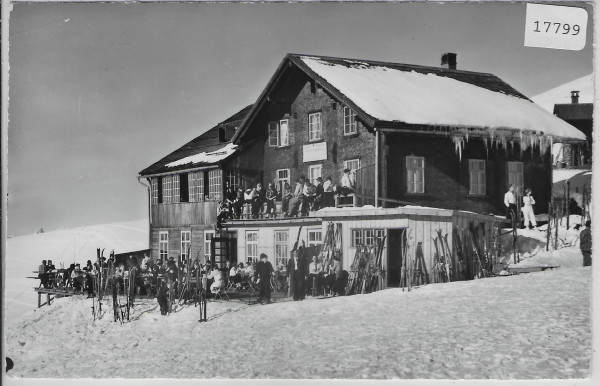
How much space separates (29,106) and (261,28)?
2909mm

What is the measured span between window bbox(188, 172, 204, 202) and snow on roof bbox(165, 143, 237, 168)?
7.6 inches

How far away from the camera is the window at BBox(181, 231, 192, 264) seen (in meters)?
10.1

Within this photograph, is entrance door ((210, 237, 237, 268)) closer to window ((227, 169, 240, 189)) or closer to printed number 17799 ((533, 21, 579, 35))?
window ((227, 169, 240, 189))

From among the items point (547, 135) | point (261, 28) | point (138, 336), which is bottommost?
point (138, 336)

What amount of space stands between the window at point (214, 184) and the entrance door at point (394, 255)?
224cm

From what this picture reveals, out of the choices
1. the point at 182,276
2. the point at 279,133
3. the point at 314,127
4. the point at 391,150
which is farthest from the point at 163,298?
the point at 391,150

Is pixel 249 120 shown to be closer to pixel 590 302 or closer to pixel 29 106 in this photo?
pixel 29 106

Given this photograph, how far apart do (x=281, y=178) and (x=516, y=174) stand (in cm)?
277

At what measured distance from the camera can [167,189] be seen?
10.3 meters

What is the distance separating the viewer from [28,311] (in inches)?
386

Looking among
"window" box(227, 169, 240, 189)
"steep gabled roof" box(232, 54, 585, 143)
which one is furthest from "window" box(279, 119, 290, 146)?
"window" box(227, 169, 240, 189)

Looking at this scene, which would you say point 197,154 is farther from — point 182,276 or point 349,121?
point 349,121

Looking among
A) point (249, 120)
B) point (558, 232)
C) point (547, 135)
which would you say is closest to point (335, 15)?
point (249, 120)

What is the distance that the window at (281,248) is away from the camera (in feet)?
31.7
